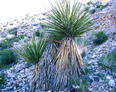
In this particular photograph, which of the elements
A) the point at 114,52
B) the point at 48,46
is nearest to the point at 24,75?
the point at 48,46

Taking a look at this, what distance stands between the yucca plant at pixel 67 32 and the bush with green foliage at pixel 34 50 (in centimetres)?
53

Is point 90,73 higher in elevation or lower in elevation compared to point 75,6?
lower

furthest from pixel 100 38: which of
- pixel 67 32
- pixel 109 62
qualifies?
pixel 67 32

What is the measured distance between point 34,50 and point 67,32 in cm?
118

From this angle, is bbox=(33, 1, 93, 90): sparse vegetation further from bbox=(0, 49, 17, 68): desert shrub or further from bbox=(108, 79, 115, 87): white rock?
bbox=(0, 49, 17, 68): desert shrub

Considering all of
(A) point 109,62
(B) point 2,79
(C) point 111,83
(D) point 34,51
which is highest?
(D) point 34,51

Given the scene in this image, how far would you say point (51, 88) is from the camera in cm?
484

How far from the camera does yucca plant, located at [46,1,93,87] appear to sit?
15.3ft

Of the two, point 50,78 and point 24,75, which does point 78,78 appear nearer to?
point 50,78

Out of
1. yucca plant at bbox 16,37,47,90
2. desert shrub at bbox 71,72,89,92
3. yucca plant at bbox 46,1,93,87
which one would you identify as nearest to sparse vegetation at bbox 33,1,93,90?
yucca plant at bbox 46,1,93,87

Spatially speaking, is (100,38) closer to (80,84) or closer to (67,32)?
(67,32)

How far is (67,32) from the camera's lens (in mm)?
4750

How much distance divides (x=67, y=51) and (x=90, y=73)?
1.38 metres

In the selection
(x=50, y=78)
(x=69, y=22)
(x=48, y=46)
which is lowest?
(x=50, y=78)
